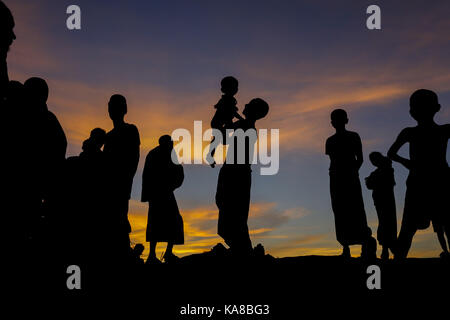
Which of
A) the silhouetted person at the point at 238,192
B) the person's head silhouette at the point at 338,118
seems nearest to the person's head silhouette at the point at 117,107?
the silhouetted person at the point at 238,192

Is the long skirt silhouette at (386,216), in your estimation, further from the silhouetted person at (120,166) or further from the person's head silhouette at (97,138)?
the person's head silhouette at (97,138)

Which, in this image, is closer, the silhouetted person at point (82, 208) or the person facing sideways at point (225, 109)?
the silhouetted person at point (82, 208)

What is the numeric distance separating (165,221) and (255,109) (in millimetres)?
3009

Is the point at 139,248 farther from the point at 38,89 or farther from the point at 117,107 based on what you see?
the point at 38,89

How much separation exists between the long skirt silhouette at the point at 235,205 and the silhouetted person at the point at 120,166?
1.61 m

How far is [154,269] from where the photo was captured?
6891 millimetres

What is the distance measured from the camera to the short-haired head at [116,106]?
23.5ft

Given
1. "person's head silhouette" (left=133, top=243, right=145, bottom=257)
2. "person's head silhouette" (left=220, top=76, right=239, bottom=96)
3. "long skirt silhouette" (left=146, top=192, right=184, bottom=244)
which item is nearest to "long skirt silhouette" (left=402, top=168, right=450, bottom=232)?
"person's head silhouette" (left=220, top=76, right=239, bottom=96)

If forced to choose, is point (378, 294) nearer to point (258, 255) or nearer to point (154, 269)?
point (258, 255)

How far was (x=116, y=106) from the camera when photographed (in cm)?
718

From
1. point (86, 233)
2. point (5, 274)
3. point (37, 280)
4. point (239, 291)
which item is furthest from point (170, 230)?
point (5, 274)

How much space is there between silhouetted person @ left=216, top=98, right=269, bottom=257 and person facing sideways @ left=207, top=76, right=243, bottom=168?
21cm

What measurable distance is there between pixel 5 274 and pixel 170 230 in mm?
5355

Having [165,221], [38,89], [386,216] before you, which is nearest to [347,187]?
[386,216]
